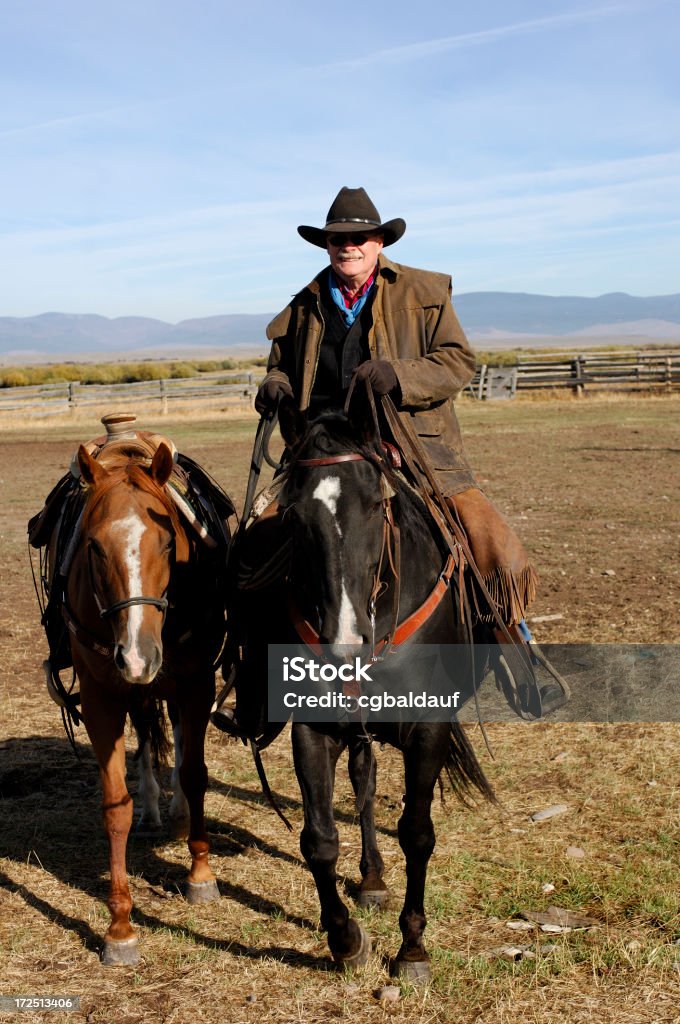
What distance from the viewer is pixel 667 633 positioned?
8203 mm

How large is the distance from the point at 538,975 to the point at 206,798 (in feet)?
8.43

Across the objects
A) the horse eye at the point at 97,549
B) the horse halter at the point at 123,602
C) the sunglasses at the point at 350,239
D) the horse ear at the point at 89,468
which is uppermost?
the sunglasses at the point at 350,239

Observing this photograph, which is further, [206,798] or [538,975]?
[206,798]

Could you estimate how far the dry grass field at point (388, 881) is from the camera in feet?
12.5

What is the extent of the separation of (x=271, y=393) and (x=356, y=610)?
1.07 m

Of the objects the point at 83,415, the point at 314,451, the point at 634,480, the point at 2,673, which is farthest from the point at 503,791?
the point at 83,415

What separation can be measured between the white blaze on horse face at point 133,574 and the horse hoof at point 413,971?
155 cm

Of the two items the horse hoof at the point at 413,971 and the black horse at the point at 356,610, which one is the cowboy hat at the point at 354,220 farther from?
the horse hoof at the point at 413,971

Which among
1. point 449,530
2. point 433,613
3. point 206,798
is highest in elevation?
point 449,530

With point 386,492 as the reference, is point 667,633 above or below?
below

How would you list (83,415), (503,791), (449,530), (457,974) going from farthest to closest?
(83,415) → (503,791) → (449,530) → (457,974)

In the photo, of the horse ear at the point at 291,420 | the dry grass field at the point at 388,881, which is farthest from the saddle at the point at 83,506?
the dry grass field at the point at 388,881

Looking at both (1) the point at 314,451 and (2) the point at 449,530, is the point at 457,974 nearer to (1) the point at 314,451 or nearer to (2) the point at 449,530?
(2) the point at 449,530

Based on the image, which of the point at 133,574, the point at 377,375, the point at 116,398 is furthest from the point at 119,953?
the point at 116,398
